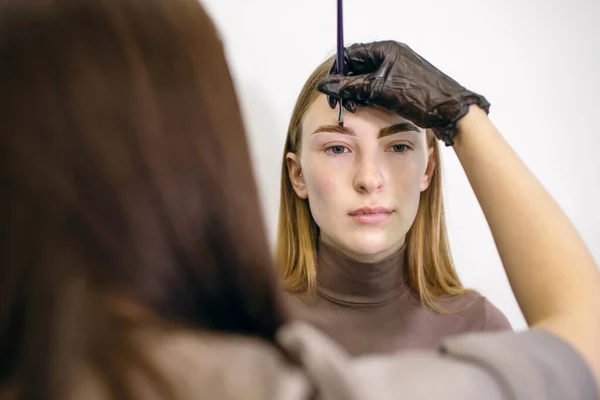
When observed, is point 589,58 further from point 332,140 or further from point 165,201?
point 165,201

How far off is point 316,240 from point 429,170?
0.94ft

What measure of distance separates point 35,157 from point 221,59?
6.7 inches

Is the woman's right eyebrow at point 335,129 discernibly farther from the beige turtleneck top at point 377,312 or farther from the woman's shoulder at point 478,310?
the woman's shoulder at point 478,310

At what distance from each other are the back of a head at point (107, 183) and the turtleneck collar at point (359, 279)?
60 cm

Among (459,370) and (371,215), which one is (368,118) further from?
(459,370)

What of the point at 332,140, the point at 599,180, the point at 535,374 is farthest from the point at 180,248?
the point at 599,180

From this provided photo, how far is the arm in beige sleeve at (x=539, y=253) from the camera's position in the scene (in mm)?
487

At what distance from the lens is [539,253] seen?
0.54 meters

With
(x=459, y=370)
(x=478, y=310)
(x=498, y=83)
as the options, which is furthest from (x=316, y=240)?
(x=459, y=370)

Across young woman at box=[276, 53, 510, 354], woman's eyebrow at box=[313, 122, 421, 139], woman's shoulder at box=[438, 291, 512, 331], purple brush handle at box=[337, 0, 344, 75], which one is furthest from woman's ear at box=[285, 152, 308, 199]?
woman's shoulder at box=[438, 291, 512, 331]

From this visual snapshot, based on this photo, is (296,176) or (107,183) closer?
(107,183)

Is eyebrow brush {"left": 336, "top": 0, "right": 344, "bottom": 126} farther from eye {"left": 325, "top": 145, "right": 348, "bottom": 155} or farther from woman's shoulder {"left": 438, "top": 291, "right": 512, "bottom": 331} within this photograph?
woman's shoulder {"left": 438, "top": 291, "right": 512, "bottom": 331}

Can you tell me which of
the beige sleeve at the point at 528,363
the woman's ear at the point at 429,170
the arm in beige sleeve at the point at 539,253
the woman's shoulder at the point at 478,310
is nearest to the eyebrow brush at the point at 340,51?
the woman's ear at the point at 429,170

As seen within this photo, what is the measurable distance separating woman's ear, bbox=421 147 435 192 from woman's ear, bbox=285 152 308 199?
0.83 ft
